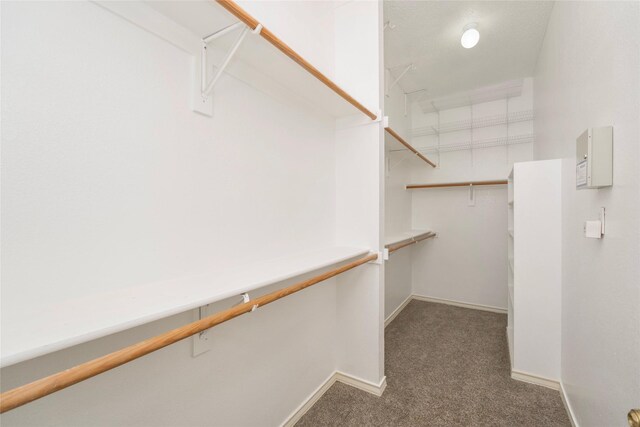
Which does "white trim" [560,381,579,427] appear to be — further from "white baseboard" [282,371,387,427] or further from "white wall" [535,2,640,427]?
"white baseboard" [282,371,387,427]

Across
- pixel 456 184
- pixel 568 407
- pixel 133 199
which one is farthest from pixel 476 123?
pixel 133 199

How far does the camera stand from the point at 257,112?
1275 millimetres

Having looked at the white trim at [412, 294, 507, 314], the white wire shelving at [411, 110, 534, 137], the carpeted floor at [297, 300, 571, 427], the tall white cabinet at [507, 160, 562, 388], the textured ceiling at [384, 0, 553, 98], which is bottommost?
the carpeted floor at [297, 300, 571, 427]

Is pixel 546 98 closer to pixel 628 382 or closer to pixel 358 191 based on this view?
pixel 358 191

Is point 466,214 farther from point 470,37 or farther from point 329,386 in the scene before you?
point 329,386

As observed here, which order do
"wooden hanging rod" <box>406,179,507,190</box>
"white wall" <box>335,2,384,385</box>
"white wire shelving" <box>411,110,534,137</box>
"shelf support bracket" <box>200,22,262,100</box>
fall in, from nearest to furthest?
1. "shelf support bracket" <box>200,22,262,100</box>
2. "white wall" <box>335,2,384,385</box>
3. "wooden hanging rod" <box>406,179,507,190</box>
4. "white wire shelving" <box>411,110,534,137</box>

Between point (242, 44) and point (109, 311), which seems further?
point (242, 44)

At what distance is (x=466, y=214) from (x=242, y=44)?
325 cm

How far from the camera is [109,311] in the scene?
645mm

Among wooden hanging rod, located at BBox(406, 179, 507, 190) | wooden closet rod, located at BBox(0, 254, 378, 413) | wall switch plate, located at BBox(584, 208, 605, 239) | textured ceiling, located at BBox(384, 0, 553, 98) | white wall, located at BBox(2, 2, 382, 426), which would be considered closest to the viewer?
wooden closet rod, located at BBox(0, 254, 378, 413)

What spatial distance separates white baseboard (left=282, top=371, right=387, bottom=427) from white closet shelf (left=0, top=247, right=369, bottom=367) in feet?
3.34

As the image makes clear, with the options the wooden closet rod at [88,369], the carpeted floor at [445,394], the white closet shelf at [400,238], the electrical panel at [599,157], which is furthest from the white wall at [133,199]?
the electrical panel at [599,157]

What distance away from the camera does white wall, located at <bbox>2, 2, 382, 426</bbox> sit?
645 mm

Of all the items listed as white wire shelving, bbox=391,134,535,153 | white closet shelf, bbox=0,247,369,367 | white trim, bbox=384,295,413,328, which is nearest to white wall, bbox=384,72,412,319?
white trim, bbox=384,295,413,328
